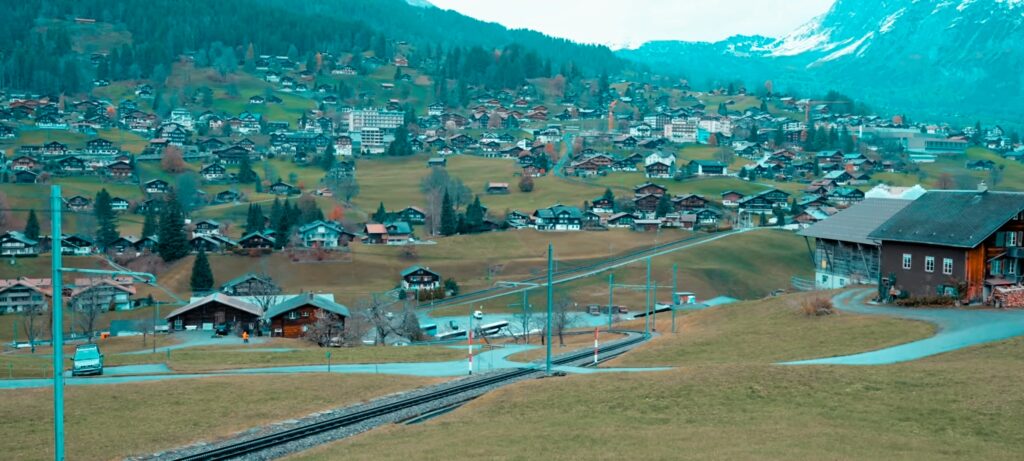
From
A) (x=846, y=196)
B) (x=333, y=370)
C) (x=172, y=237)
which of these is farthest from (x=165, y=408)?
(x=846, y=196)

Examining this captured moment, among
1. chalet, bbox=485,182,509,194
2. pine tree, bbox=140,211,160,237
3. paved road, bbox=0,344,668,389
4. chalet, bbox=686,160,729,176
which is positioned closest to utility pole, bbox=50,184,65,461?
paved road, bbox=0,344,668,389

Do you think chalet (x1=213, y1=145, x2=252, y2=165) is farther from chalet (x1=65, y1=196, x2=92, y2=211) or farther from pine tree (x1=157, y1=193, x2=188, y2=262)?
pine tree (x1=157, y1=193, x2=188, y2=262)

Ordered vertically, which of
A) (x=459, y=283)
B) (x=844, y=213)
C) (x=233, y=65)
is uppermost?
(x=233, y=65)

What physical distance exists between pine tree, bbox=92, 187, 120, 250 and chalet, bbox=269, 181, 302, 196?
2177 cm

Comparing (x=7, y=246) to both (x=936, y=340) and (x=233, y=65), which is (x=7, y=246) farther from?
(x=233, y=65)

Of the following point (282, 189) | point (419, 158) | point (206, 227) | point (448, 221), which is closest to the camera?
point (206, 227)

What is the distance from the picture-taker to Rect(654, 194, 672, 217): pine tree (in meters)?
88.8

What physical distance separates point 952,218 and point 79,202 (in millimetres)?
78053

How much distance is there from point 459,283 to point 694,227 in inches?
1061

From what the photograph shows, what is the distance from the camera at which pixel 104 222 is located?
7738cm

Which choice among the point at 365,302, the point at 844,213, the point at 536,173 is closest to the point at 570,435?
the point at 844,213

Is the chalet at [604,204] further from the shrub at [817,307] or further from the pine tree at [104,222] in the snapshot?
the shrub at [817,307]

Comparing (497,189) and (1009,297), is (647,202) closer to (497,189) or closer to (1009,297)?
(497,189)

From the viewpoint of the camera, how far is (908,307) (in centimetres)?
3238
